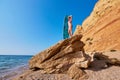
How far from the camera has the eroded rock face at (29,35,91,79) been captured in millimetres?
13531

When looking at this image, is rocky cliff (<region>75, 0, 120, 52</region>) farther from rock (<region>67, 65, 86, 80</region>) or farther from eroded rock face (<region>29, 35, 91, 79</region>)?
rock (<region>67, 65, 86, 80</region>)

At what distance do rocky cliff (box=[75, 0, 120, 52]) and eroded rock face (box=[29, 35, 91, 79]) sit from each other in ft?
62.9

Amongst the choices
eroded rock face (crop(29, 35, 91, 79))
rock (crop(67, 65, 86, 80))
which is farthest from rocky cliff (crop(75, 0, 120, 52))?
rock (crop(67, 65, 86, 80))

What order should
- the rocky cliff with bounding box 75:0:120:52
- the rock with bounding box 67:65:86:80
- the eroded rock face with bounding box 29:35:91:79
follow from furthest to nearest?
the rocky cliff with bounding box 75:0:120:52 < the eroded rock face with bounding box 29:35:91:79 < the rock with bounding box 67:65:86:80

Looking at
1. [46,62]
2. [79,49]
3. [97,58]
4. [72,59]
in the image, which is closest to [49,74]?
[46,62]

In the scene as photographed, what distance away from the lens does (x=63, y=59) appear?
46.6 feet

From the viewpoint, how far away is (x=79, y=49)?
50.5 ft

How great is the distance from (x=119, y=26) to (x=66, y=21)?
709 inches

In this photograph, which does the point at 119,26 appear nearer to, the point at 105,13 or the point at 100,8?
the point at 105,13

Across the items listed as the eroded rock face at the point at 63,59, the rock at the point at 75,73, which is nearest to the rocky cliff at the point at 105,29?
the eroded rock face at the point at 63,59

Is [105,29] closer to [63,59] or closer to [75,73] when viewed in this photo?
[63,59]

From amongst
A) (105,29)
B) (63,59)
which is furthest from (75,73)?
(105,29)

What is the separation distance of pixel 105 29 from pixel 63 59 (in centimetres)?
2348

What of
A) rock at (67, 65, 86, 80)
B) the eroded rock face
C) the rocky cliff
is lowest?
rock at (67, 65, 86, 80)
